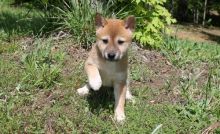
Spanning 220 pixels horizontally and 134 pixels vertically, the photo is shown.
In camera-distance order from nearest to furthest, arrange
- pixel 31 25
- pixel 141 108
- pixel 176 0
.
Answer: pixel 141 108, pixel 31 25, pixel 176 0

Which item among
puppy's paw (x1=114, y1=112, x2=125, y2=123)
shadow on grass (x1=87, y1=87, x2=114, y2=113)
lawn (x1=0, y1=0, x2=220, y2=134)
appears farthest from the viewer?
shadow on grass (x1=87, y1=87, x2=114, y2=113)

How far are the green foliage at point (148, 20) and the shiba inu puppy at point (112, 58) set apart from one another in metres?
3.11

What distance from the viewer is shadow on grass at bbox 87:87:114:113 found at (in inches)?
271

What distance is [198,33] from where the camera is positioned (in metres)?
25.5

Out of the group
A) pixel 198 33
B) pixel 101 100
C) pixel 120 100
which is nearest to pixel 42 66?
pixel 101 100

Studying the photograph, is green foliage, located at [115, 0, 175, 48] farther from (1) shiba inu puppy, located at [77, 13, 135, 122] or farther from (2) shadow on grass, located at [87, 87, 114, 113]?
(1) shiba inu puppy, located at [77, 13, 135, 122]

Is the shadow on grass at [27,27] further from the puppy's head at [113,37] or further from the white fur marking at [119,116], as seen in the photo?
the white fur marking at [119,116]

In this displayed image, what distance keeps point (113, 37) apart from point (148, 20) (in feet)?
12.4

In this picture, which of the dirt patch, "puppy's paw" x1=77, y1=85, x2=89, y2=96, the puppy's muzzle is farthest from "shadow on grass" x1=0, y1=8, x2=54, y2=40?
the dirt patch

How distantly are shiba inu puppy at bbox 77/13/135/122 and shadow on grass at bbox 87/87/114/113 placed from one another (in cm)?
36

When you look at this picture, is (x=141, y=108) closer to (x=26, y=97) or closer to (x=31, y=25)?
(x=26, y=97)

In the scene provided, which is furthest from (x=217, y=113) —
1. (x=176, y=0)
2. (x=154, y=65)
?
(x=176, y=0)

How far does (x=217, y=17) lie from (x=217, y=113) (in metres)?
25.0

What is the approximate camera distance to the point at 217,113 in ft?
22.4
